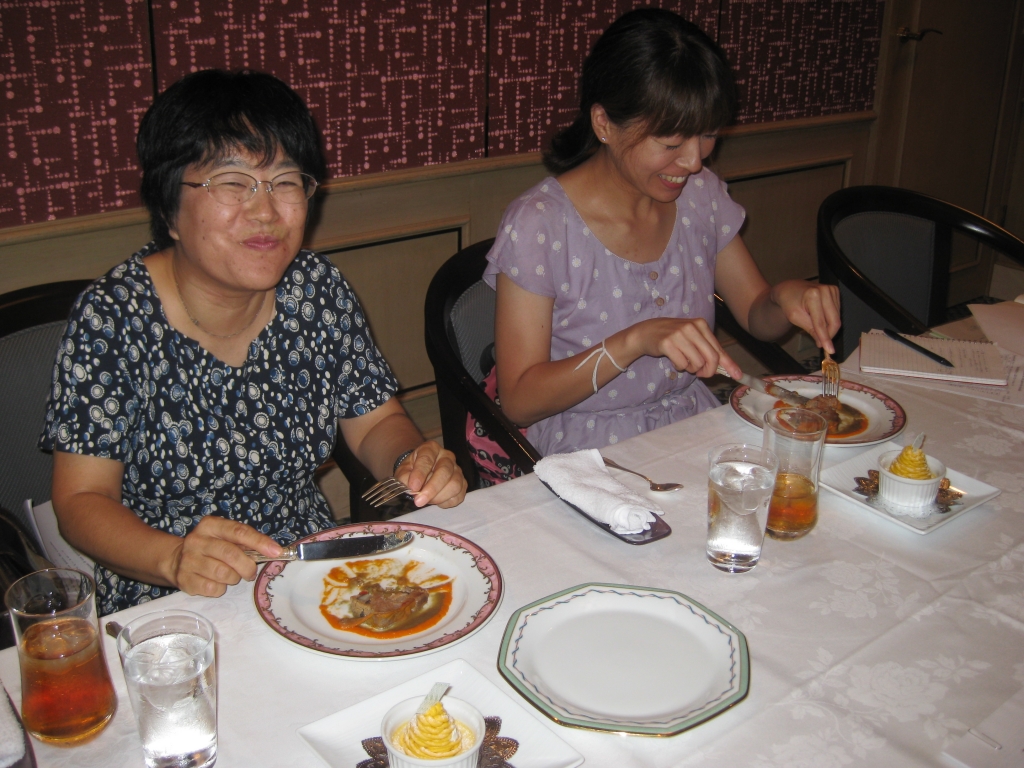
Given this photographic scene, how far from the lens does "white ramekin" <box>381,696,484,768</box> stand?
0.81 meters

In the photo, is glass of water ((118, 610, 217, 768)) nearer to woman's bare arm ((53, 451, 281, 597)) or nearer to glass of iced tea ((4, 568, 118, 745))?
glass of iced tea ((4, 568, 118, 745))

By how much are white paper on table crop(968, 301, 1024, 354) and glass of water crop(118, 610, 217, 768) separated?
1.77m

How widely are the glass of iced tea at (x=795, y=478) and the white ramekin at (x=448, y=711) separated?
0.57 metres

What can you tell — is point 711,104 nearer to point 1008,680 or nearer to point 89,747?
point 1008,680

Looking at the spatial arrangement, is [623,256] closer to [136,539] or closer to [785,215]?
[136,539]

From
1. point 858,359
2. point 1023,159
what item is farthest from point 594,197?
point 1023,159

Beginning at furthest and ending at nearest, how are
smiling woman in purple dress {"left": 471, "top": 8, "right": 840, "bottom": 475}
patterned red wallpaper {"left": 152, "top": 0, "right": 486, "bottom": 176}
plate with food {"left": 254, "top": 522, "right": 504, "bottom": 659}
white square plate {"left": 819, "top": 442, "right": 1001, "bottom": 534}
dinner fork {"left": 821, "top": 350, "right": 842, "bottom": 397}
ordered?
1. patterned red wallpaper {"left": 152, "top": 0, "right": 486, "bottom": 176}
2. smiling woman in purple dress {"left": 471, "top": 8, "right": 840, "bottom": 475}
3. dinner fork {"left": 821, "top": 350, "right": 842, "bottom": 397}
4. white square plate {"left": 819, "top": 442, "right": 1001, "bottom": 534}
5. plate with food {"left": 254, "top": 522, "right": 504, "bottom": 659}

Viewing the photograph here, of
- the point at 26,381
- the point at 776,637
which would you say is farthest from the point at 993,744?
the point at 26,381

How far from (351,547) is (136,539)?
0.30m

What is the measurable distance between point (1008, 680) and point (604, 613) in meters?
0.45

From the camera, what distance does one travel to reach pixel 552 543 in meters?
1.25

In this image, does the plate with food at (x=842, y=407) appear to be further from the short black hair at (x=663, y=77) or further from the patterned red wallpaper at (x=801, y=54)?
the patterned red wallpaper at (x=801, y=54)

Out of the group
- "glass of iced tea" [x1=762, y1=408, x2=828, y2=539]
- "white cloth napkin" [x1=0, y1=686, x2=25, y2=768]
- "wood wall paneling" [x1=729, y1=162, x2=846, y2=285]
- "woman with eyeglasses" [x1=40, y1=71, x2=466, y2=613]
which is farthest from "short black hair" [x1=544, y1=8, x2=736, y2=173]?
"wood wall paneling" [x1=729, y1=162, x2=846, y2=285]

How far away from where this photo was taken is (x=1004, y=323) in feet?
6.72
